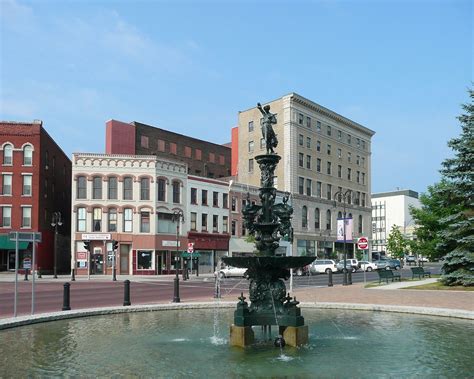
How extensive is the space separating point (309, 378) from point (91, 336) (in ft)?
20.1

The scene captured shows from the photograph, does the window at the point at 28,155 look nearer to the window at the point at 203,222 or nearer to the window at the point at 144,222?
the window at the point at 144,222

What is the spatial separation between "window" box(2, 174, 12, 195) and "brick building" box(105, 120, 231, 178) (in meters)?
18.0

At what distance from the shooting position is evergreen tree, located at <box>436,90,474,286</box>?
94.8 ft

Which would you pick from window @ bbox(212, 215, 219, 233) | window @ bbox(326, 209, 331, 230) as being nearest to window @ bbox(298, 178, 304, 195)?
window @ bbox(326, 209, 331, 230)

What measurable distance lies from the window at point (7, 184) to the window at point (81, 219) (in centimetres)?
725

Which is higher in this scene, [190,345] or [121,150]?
[121,150]

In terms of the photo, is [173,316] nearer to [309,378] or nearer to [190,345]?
[190,345]

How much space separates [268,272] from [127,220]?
156 feet

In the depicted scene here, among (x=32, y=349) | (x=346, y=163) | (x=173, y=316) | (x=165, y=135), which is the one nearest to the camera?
(x=32, y=349)

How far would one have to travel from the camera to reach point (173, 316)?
53.7 feet

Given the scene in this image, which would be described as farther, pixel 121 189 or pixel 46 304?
pixel 121 189

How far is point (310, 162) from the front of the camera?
77.2 meters

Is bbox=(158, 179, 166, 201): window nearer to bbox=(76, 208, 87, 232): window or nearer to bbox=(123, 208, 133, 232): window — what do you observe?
bbox=(123, 208, 133, 232): window

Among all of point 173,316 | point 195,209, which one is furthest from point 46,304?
point 195,209
